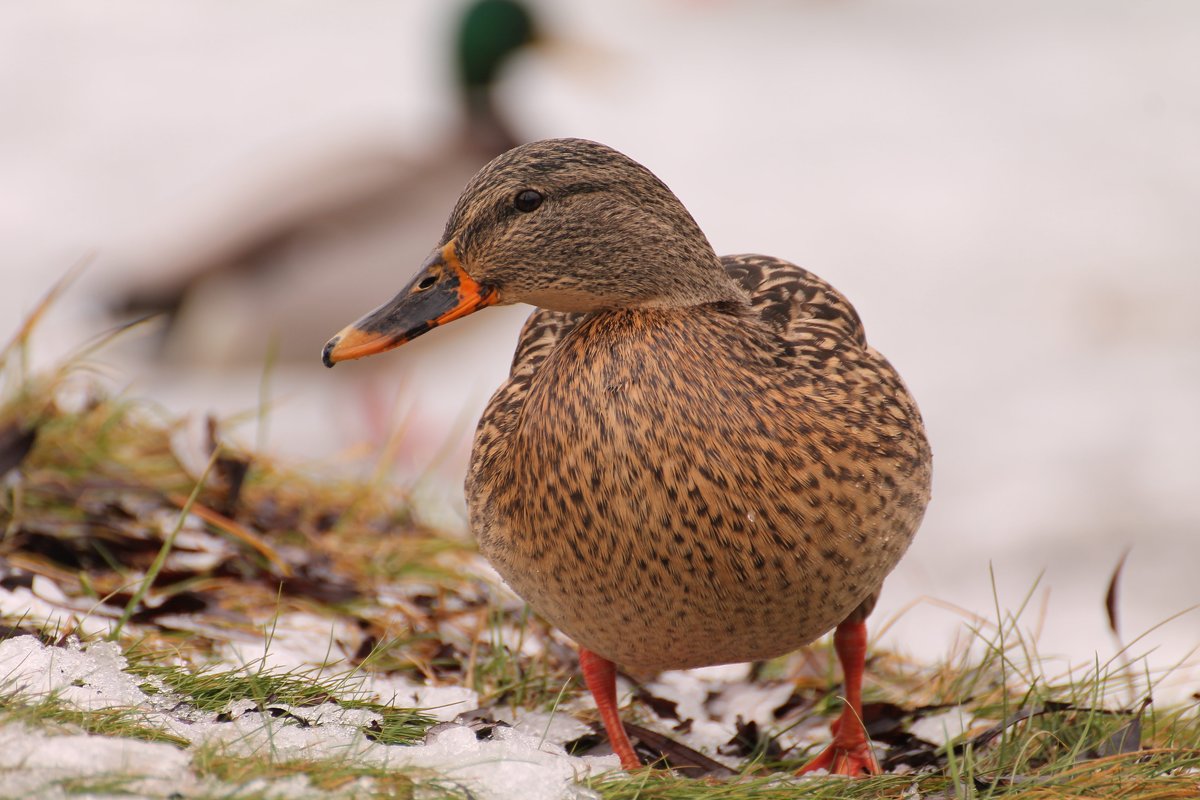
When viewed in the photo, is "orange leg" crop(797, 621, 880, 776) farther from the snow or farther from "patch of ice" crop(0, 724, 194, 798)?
"patch of ice" crop(0, 724, 194, 798)

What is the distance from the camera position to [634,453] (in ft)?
8.13

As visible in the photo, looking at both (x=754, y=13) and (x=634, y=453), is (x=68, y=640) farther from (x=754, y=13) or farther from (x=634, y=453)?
(x=754, y=13)

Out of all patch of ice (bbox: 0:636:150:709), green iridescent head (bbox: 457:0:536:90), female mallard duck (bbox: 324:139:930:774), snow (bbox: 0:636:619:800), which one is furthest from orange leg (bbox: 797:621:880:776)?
green iridescent head (bbox: 457:0:536:90)

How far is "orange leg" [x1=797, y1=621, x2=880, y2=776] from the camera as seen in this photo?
9.25 ft

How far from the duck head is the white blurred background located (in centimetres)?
197

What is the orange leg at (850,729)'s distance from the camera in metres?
2.82

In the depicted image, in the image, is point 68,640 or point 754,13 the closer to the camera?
point 68,640

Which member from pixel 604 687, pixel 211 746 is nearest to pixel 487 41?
pixel 604 687

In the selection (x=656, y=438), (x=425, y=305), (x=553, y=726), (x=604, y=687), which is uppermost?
(x=425, y=305)

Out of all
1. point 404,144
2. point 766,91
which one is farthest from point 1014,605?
point 766,91

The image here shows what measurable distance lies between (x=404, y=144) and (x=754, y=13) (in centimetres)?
426

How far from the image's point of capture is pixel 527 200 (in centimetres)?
264

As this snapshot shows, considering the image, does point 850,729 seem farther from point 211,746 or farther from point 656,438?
point 211,746

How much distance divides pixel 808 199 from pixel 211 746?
7.90m
